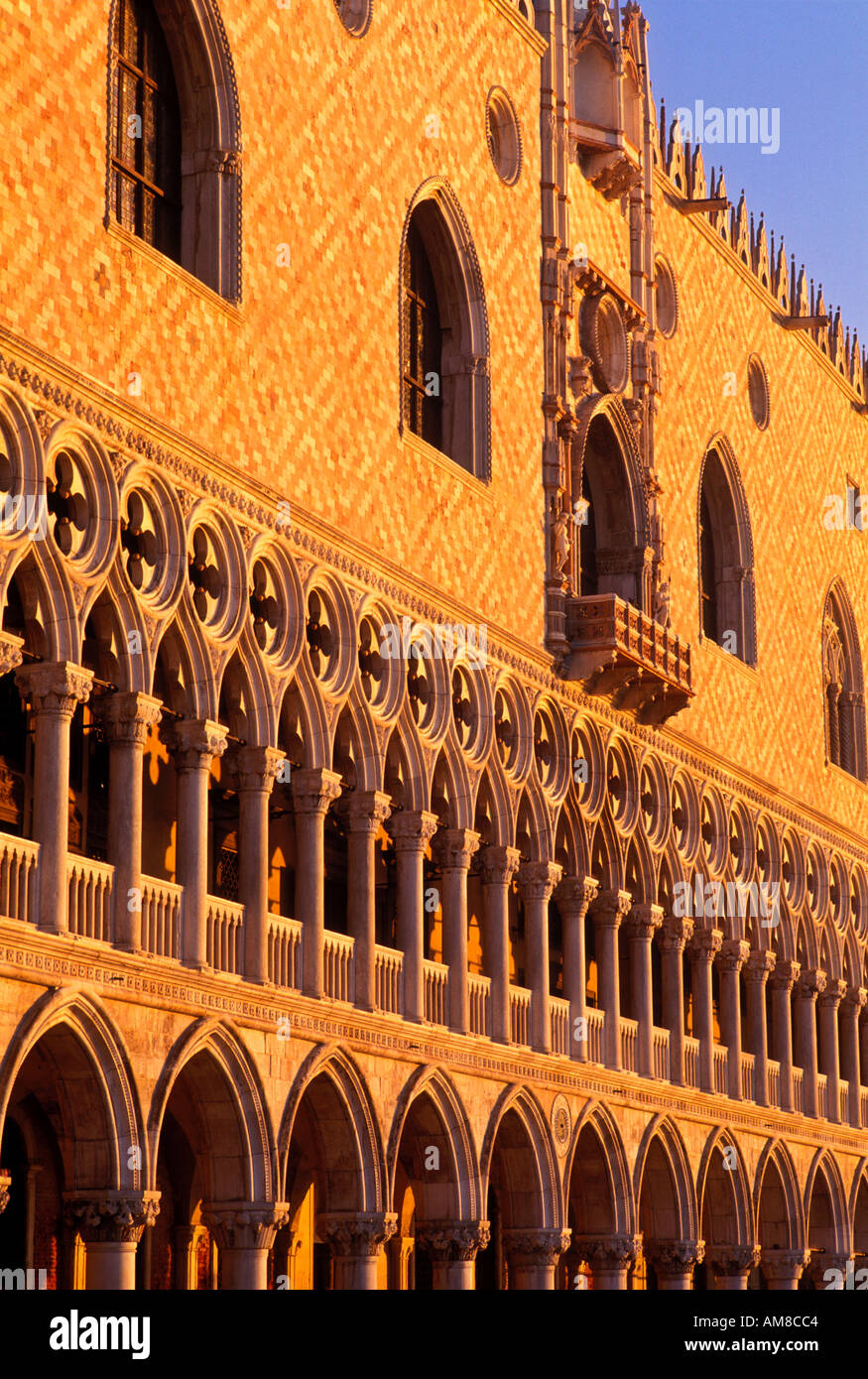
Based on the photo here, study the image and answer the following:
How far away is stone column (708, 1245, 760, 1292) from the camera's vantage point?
24.1 metres

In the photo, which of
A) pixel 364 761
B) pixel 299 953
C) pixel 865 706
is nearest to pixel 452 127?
pixel 364 761

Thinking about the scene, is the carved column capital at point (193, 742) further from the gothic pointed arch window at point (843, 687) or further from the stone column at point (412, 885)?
the gothic pointed arch window at point (843, 687)

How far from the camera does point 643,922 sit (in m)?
23.2

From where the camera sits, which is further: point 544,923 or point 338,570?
point 544,923

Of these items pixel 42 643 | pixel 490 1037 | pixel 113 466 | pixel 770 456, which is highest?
pixel 770 456

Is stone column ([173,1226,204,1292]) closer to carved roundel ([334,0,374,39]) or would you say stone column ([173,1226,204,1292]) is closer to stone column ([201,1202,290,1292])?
stone column ([201,1202,290,1292])

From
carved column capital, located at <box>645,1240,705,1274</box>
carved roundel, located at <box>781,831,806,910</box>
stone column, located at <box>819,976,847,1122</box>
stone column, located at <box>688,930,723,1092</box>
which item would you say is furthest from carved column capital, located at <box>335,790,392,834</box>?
stone column, located at <box>819,976,847,1122</box>

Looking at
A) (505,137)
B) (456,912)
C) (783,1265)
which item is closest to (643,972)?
(456,912)

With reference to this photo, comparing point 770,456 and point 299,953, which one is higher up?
point 770,456

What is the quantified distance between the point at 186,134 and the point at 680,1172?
37.7ft

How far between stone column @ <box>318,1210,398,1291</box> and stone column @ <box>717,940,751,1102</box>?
822 cm

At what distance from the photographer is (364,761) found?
1809cm

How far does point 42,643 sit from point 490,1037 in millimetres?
6734

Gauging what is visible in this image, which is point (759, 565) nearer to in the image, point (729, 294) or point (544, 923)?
point (729, 294)
